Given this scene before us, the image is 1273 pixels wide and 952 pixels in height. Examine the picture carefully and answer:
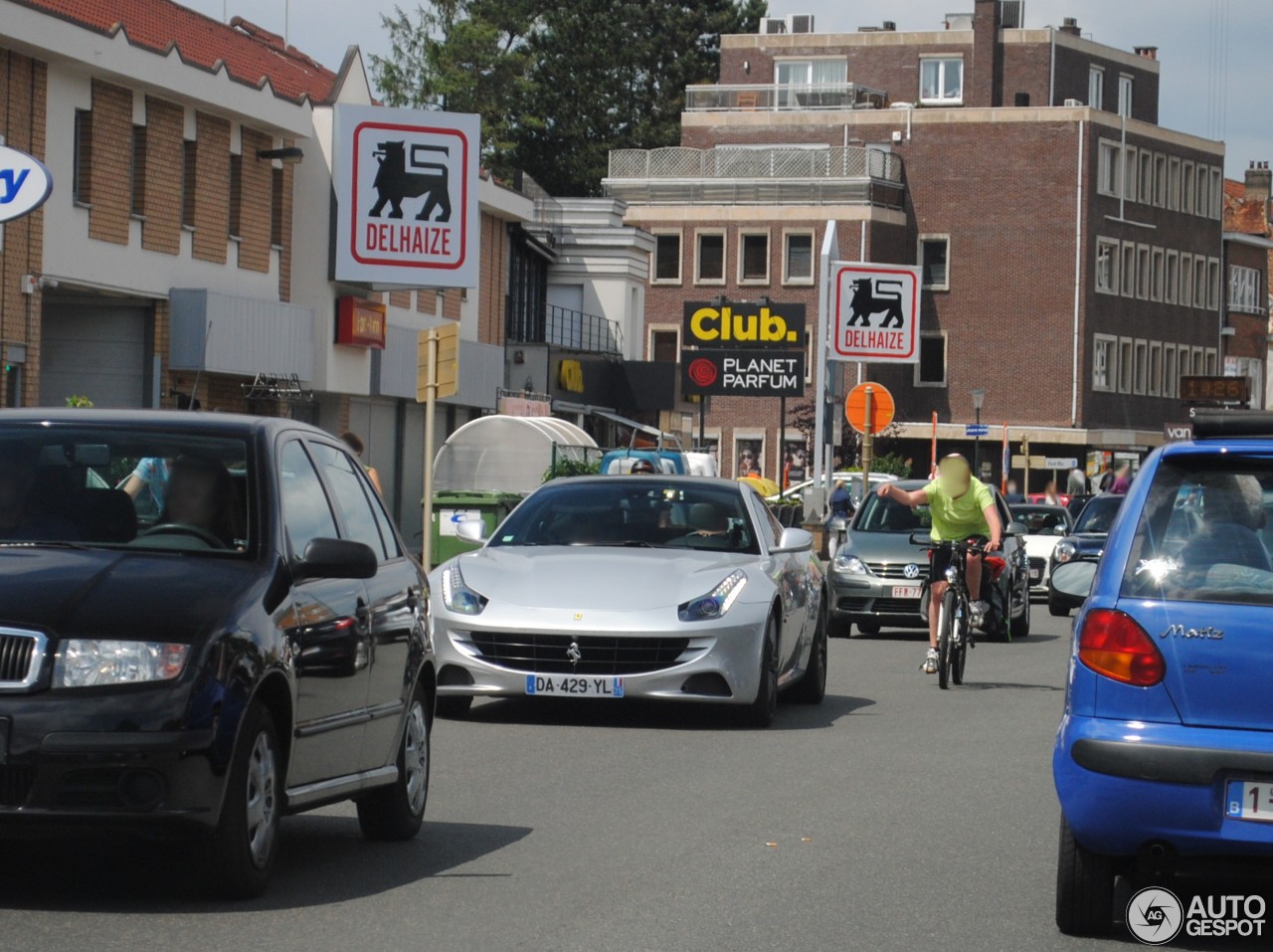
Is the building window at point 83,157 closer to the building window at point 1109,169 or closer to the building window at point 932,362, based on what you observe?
the building window at point 932,362

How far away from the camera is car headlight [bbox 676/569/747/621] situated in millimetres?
13172

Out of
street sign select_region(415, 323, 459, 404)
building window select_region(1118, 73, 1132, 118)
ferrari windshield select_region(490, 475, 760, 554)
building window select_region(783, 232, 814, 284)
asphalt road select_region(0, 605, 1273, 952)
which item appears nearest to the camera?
asphalt road select_region(0, 605, 1273, 952)

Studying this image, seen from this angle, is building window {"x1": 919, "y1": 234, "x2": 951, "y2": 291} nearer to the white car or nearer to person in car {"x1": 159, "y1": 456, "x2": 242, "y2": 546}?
the white car

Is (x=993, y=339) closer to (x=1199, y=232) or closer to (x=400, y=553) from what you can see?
(x=1199, y=232)

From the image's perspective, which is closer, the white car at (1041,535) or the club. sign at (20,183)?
the club. sign at (20,183)

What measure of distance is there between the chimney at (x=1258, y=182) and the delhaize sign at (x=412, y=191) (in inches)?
3354

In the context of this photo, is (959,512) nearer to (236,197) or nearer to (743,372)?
(236,197)

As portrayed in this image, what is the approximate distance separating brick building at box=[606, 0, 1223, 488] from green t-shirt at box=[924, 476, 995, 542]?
6599 centimetres

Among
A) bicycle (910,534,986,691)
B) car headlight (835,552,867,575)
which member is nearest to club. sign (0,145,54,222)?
bicycle (910,534,986,691)

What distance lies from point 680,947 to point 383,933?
0.90m

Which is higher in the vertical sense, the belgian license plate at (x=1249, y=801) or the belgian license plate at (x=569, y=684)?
the belgian license plate at (x=1249, y=801)

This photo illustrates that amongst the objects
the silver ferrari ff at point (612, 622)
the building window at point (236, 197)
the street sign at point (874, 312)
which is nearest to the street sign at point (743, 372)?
the street sign at point (874, 312)

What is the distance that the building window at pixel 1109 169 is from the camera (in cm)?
8575
